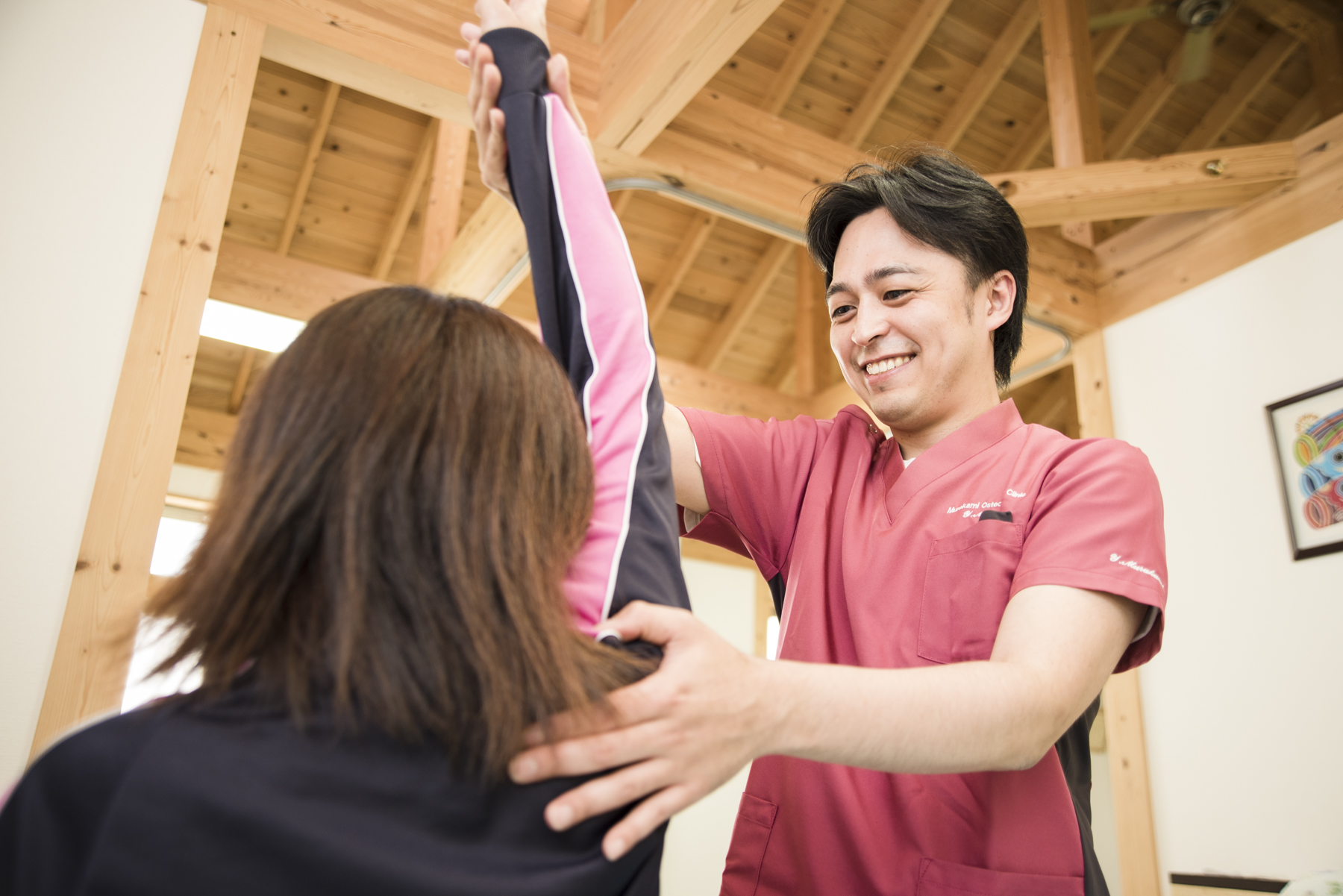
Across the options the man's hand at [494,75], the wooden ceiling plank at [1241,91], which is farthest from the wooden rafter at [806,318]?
the man's hand at [494,75]

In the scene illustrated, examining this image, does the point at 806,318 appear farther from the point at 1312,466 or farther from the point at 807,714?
the point at 807,714

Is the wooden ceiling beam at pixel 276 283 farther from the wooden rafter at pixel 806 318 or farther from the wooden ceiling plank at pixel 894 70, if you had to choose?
the wooden ceiling plank at pixel 894 70

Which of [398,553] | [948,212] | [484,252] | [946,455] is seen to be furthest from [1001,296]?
[484,252]

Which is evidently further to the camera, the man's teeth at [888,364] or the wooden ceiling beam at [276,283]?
the wooden ceiling beam at [276,283]

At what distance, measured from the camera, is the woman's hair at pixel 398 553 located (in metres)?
0.58

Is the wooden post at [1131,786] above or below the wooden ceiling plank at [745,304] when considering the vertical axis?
below

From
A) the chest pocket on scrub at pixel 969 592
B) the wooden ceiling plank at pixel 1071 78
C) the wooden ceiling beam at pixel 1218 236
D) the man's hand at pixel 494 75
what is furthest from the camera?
the wooden ceiling plank at pixel 1071 78

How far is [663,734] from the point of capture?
64cm

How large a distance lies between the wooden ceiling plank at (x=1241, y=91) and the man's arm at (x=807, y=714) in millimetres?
A: 5740

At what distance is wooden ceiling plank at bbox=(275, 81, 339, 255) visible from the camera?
15.4ft

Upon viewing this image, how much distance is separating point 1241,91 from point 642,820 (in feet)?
20.5

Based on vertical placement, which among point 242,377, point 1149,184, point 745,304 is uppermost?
point 745,304

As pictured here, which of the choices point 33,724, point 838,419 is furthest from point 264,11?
point 838,419

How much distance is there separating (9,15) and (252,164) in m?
3.34
